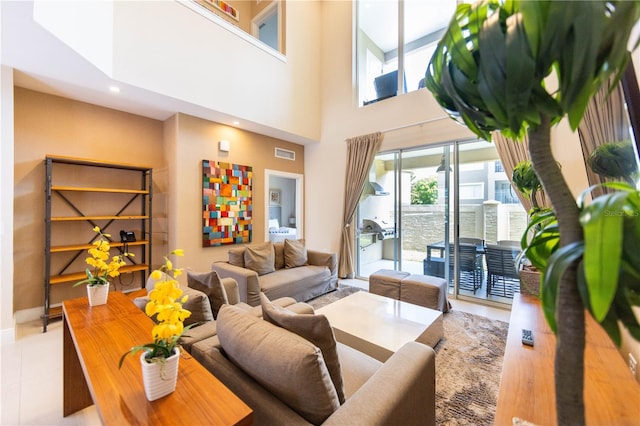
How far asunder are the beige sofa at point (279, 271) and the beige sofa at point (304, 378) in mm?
1755

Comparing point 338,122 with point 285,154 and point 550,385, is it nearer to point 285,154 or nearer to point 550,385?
point 285,154

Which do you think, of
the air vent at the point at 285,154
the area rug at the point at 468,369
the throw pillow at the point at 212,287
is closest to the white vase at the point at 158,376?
the throw pillow at the point at 212,287

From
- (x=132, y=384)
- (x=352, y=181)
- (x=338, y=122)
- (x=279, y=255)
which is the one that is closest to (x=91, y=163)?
(x=279, y=255)

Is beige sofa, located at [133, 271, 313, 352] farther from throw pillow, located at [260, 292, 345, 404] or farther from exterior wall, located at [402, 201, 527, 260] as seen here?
exterior wall, located at [402, 201, 527, 260]

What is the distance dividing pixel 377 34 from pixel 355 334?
5.37 metres

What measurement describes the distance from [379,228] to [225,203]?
112 inches

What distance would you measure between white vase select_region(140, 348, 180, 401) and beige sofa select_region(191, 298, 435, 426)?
274 millimetres

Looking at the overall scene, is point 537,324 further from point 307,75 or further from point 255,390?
point 307,75

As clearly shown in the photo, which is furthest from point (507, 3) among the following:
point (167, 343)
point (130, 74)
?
point (130, 74)

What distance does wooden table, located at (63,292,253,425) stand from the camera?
834mm

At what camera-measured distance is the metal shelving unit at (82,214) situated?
9.87 ft

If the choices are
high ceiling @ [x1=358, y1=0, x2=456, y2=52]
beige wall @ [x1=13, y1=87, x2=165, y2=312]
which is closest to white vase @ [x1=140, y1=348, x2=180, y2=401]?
beige wall @ [x1=13, y1=87, x2=165, y2=312]

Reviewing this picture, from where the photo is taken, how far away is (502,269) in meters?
3.58

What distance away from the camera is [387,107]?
4531mm
